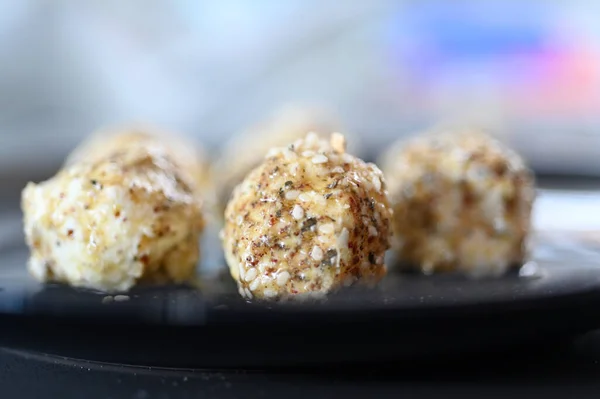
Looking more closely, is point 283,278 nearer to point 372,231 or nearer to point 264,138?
point 372,231

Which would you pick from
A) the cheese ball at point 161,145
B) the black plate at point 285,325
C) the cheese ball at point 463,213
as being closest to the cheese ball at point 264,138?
the cheese ball at point 161,145

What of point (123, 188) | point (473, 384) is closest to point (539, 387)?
point (473, 384)

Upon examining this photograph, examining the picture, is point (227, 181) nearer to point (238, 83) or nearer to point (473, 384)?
point (473, 384)

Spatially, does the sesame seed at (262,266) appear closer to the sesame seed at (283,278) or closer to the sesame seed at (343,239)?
the sesame seed at (283,278)

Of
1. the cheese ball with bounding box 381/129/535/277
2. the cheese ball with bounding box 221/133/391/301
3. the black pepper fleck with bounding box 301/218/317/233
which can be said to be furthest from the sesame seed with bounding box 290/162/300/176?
the cheese ball with bounding box 381/129/535/277

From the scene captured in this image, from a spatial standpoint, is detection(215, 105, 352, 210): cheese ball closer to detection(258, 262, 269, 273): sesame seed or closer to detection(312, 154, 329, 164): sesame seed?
detection(312, 154, 329, 164): sesame seed
